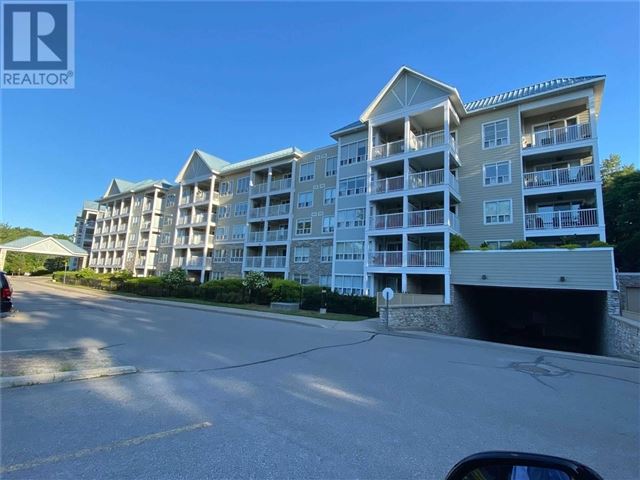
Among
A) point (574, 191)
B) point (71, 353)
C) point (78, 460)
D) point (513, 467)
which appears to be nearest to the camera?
point (513, 467)

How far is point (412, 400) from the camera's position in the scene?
5.96 m

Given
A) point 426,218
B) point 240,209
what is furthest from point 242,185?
point 426,218

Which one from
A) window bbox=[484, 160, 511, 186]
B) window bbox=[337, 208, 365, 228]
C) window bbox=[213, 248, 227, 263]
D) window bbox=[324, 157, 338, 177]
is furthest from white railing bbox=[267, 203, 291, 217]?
window bbox=[484, 160, 511, 186]

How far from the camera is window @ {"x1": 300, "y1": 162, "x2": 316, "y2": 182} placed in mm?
33062

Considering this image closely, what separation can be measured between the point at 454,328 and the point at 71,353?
19.3 m

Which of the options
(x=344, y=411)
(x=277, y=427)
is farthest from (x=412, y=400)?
(x=277, y=427)

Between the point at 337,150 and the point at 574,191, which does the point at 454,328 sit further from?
the point at 337,150

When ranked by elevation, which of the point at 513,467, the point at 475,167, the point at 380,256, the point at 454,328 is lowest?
the point at 454,328

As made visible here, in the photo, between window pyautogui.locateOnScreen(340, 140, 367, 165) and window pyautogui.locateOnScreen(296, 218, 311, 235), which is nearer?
window pyautogui.locateOnScreen(340, 140, 367, 165)

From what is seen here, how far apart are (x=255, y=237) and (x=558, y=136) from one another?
26934 millimetres

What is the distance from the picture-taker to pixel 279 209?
34.8 metres

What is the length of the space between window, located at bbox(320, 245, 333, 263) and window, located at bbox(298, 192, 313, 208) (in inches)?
187

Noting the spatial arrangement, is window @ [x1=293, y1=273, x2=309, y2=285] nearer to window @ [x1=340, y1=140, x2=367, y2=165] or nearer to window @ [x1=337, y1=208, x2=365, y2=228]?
window @ [x1=337, y1=208, x2=365, y2=228]

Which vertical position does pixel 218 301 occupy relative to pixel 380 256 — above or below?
below
